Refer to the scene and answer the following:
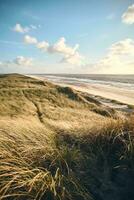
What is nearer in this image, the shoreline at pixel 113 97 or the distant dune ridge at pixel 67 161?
the distant dune ridge at pixel 67 161

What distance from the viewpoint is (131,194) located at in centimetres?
379

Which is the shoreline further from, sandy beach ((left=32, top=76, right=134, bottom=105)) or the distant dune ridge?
the distant dune ridge

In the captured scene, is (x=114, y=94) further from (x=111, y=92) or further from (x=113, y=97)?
(x=113, y=97)

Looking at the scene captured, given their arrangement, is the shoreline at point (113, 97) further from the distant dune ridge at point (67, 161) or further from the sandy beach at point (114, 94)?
the distant dune ridge at point (67, 161)

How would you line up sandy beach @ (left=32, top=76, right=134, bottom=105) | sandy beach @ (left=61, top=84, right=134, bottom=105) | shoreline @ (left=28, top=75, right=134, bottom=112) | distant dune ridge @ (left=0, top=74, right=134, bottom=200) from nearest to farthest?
distant dune ridge @ (left=0, top=74, right=134, bottom=200), shoreline @ (left=28, top=75, right=134, bottom=112), sandy beach @ (left=32, top=76, right=134, bottom=105), sandy beach @ (left=61, top=84, right=134, bottom=105)

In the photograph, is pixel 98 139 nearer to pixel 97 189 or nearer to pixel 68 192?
pixel 97 189

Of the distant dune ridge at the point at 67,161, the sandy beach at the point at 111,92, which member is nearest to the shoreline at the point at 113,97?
the sandy beach at the point at 111,92

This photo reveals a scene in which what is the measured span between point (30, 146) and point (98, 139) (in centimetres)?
117

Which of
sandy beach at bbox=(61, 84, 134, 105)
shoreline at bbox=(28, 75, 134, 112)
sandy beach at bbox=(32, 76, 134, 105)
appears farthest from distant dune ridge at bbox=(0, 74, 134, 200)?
sandy beach at bbox=(61, 84, 134, 105)

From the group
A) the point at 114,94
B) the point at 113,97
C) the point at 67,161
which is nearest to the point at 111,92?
the point at 114,94

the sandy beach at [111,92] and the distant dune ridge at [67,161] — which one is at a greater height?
the distant dune ridge at [67,161]

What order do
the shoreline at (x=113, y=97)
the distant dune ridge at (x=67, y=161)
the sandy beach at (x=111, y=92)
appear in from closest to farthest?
the distant dune ridge at (x=67, y=161)
the shoreline at (x=113, y=97)
the sandy beach at (x=111, y=92)

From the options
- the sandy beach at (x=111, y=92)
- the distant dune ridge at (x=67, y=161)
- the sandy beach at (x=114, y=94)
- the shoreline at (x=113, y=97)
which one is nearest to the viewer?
the distant dune ridge at (x=67, y=161)

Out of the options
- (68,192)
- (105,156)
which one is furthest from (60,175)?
(105,156)
